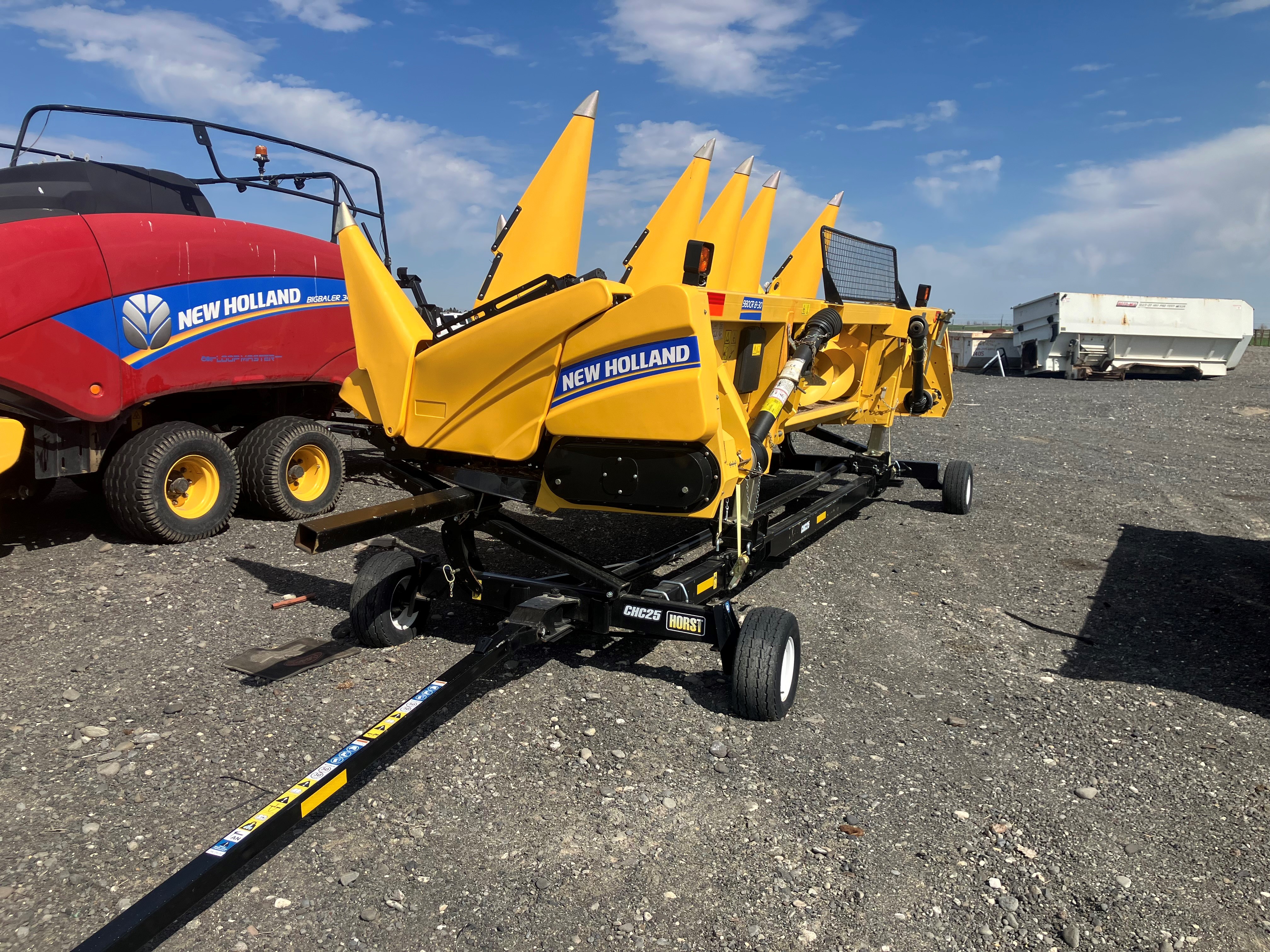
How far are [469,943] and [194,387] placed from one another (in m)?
4.80

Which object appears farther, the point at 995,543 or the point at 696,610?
the point at 995,543

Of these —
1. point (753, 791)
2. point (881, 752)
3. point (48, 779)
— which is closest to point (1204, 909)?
point (881, 752)

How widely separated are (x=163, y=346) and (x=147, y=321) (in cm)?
19

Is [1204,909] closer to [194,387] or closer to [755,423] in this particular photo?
[755,423]

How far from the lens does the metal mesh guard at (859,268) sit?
605 cm

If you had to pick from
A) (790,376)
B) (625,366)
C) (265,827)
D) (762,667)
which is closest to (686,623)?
(762,667)

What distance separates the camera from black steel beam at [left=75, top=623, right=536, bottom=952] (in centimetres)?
185

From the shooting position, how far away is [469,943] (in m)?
2.31

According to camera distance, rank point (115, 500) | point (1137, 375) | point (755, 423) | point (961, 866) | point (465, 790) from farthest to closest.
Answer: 1. point (1137, 375)
2. point (115, 500)
3. point (755, 423)
4. point (465, 790)
5. point (961, 866)

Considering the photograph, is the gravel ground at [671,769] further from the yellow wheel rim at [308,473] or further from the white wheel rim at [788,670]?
the yellow wheel rim at [308,473]

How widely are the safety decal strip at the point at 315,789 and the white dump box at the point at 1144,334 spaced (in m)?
20.6

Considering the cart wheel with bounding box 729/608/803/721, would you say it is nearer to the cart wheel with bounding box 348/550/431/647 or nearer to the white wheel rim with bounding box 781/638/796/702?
the white wheel rim with bounding box 781/638/796/702

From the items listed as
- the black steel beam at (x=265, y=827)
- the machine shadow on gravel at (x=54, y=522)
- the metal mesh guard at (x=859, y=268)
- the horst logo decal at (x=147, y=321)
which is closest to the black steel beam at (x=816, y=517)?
the metal mesh guard at (x=859, y=268)

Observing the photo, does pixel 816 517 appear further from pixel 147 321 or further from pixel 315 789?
pixel 147 321
